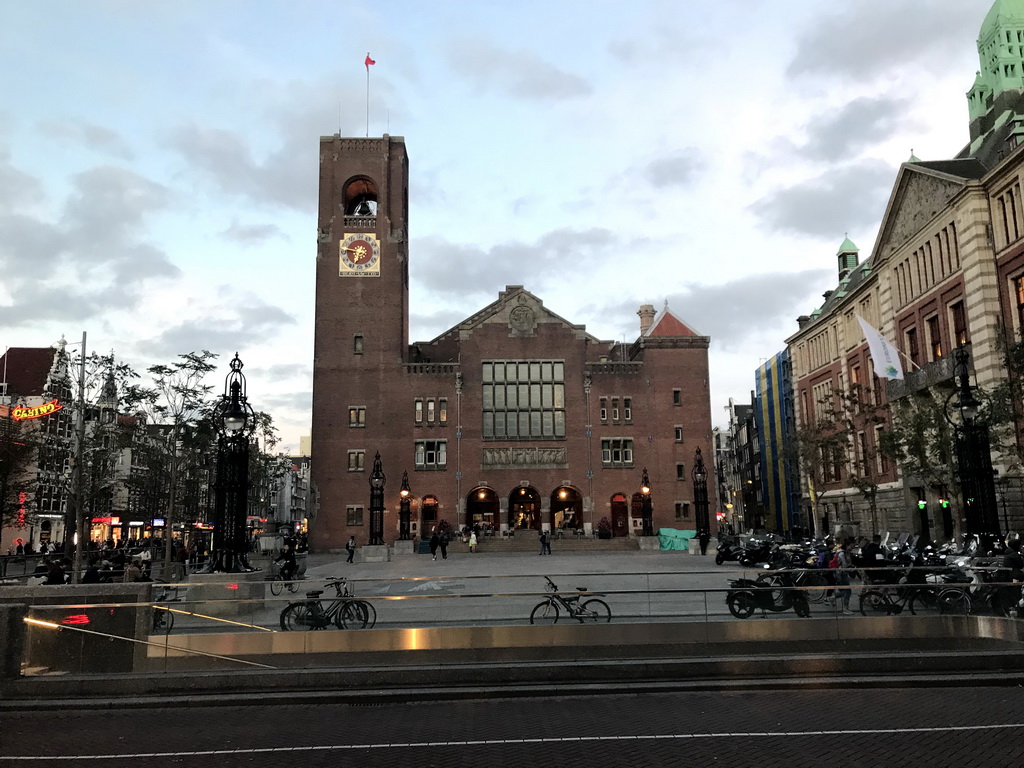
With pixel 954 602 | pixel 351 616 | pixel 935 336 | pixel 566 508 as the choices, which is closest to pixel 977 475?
pixel 954 602

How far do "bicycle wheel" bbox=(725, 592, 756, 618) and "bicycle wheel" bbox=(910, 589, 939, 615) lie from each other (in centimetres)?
279

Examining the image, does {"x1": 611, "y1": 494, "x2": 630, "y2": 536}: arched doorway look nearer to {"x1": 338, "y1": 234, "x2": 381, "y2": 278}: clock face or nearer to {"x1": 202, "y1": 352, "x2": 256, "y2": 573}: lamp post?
{"x1": 338, "y1": 234, "x2": 381, "y2": 278}: clock face

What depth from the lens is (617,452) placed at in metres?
63.5

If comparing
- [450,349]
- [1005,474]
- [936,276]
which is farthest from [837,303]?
[450,349]

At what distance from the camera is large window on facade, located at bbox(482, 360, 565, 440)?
63.8 metres

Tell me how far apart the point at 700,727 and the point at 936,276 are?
38723 millimetres

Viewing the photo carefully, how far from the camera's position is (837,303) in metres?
59.0

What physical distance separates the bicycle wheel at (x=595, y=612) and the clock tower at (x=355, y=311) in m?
50.1

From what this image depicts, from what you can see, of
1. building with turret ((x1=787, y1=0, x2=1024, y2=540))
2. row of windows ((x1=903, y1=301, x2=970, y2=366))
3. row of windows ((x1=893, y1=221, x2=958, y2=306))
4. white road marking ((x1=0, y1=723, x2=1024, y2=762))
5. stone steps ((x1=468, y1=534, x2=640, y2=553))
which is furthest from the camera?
stone steps ((x1=468, y1=534, x2=640, y2=553))

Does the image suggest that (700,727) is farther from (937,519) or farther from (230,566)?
(937,519)

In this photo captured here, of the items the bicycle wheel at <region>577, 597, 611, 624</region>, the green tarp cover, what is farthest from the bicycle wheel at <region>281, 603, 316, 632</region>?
the green tarp cover

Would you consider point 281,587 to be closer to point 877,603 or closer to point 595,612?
point 595,612

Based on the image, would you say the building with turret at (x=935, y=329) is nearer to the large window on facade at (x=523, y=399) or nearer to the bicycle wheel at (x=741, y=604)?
the bicycle wheel at (x=741, y=604)

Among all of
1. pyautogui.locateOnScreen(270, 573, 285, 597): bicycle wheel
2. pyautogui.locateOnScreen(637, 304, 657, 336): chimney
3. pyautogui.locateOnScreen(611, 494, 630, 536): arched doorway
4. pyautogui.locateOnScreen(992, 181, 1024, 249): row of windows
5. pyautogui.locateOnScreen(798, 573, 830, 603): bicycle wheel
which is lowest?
pyautogui.locateOnScreen(798, 573, 830, 603): bicycle wheel
